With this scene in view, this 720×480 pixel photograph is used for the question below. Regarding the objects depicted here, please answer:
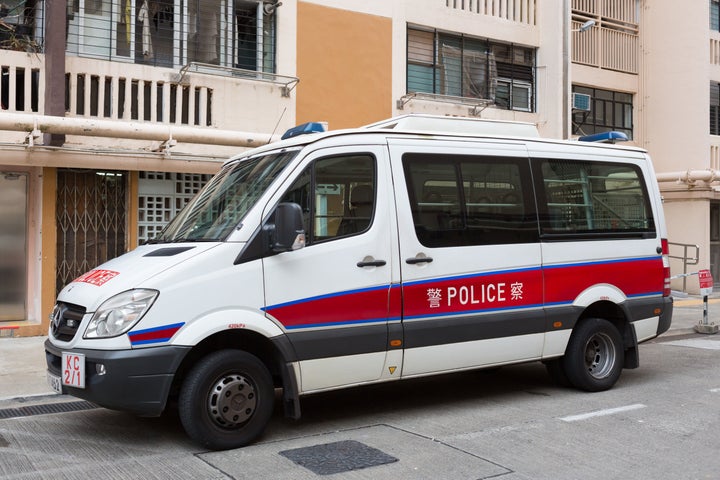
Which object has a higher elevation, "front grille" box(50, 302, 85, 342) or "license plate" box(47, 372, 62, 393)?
"front grille" box(50, 302, 85, 342)

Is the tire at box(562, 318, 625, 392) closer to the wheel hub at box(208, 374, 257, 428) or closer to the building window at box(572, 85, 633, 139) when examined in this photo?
the wheel hub at box(208, 374, 257, 428)

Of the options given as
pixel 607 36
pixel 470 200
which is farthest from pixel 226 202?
pixel 607 36

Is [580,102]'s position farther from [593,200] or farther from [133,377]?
[133,377]

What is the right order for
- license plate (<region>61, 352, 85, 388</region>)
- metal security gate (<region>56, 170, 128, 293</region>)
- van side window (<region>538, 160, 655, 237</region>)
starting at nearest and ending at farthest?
license plate (<region>61, 352, 85, 388</region>), van side window (<region>538, 160, 655, 237</region>), metal security gate (<region>56, 170, 128, 293</region>)

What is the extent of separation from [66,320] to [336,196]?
238 centimetres

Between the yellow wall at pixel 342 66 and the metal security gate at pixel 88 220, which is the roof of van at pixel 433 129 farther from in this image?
the yellow wall at pixel 342 66

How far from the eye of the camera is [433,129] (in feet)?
23.4

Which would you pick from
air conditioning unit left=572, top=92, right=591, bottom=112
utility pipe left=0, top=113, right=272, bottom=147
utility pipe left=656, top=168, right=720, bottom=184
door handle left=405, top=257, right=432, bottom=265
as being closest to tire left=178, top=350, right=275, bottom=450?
door handle left=405, top=257, right=432, bottom=265

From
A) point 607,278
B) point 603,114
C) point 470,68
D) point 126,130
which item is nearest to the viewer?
point 607,278

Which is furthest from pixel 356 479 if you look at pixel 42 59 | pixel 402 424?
pixel 42 59

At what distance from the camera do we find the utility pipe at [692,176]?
18.5 metres

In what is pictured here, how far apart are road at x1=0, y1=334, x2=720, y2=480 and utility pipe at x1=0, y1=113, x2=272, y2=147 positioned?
4163mm

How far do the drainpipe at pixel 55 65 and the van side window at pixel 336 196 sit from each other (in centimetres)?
625

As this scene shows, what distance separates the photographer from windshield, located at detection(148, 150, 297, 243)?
6031 mm
